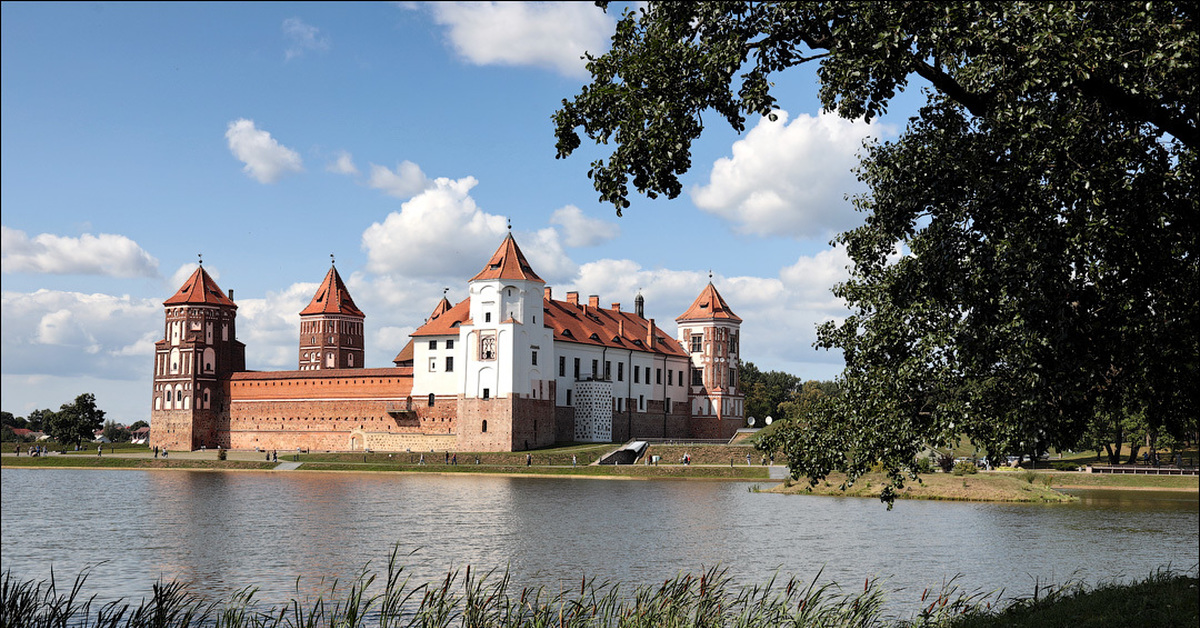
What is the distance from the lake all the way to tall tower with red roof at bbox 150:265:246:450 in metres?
35.2

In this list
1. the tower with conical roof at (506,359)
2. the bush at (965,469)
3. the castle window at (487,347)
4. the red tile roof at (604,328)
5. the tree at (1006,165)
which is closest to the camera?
the tree at (1006,165)

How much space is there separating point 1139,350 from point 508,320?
58520mm

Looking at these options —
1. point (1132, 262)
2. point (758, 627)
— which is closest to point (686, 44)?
point (1132, 262)

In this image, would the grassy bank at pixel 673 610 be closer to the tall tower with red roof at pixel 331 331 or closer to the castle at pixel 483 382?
the castle at pixel 483 382

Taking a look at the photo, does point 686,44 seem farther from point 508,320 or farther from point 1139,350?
point 508,320

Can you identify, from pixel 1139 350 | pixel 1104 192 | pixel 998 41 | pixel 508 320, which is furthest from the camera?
pixel 508 320

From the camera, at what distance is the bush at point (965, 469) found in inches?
1764

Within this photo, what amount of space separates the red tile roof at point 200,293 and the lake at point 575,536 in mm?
39107

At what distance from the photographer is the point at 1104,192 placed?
10.1m

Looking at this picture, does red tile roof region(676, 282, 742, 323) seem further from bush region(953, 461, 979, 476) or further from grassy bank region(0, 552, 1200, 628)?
grassy bank region(0, 552, 1200, 628)

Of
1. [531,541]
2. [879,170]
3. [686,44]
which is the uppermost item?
[686,44]

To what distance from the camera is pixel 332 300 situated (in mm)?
95500

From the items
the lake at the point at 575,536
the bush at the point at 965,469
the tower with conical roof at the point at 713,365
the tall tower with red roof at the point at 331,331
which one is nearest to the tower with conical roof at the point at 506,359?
the tower with conical roof at the point at 713,365

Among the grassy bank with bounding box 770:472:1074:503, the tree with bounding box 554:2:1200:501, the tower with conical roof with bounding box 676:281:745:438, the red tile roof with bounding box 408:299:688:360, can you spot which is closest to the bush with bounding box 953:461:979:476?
the grassy bank with bounding box 770:472:1074:503
